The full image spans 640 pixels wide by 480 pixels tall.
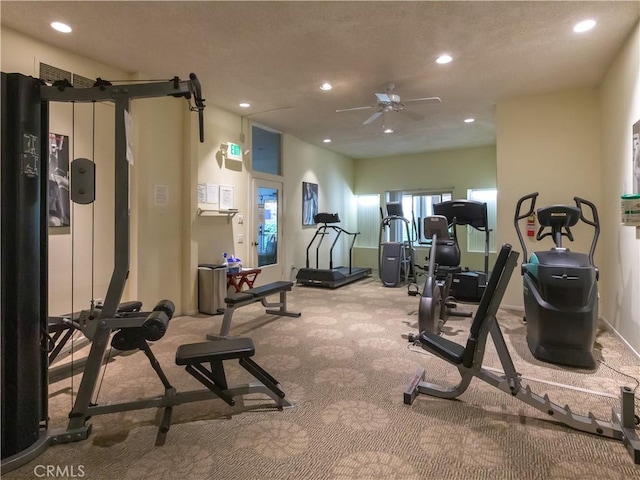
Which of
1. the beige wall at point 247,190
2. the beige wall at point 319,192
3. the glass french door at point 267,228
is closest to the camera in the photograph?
the beige wall at point 247,190

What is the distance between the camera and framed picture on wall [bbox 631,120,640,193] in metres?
3.09

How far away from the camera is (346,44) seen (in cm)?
340

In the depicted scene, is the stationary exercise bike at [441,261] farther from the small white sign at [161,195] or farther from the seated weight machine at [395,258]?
the small white sign at [161,195]

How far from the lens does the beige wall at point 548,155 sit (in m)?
4.47

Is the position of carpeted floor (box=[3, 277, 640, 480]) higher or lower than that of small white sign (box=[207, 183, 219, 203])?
lower

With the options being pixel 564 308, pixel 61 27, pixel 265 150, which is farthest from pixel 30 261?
pixel 265 150

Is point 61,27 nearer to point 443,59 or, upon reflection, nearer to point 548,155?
point 443,59

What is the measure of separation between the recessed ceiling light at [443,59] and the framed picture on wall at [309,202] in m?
4.14

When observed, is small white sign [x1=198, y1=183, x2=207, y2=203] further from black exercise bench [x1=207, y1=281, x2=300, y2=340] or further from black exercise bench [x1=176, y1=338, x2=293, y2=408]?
black exercise bench [x1=176, y1=338, x2=293, y2=408]

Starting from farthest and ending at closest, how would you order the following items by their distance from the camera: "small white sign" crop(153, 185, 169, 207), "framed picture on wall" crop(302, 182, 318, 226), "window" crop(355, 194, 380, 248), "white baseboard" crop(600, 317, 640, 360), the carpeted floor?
"window" crop(355, 194, 380, 248) → "framed picture on wall" crop(302, 182, 318, 226) → "small white sign" crop(153, 185, 169, 207) → "white baseboard" crop(600, 317, 640, 360) → the carpeted floor

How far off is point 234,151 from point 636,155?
490 cm

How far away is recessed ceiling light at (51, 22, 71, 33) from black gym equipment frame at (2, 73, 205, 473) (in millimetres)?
1739

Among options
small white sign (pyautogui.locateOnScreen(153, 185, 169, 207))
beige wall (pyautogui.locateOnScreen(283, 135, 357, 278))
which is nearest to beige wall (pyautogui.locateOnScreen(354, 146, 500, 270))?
beige wall (pyautogui.locateOnScreen(283, 135, 357, 278))

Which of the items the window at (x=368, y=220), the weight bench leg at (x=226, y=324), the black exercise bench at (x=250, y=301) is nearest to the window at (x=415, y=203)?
the window at (x=368, y=220)
